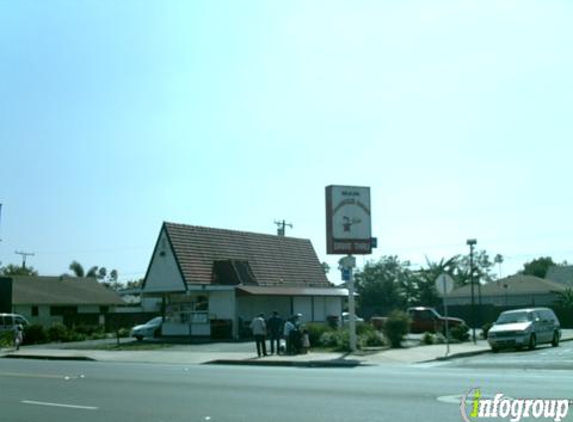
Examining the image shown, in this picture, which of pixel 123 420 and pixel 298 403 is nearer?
pixel 123 420

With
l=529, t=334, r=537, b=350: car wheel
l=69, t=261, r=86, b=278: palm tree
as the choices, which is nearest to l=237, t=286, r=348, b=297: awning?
l=529, t=334, r=537, b=350: car wheel

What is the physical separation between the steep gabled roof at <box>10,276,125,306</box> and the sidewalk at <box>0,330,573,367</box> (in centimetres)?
2392

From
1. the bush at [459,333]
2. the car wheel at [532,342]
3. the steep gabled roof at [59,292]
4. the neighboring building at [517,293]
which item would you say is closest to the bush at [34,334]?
the steep gabled roof at [59,292]

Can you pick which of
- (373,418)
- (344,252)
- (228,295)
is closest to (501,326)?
(344,252)

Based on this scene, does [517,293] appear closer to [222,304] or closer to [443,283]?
[222,304]

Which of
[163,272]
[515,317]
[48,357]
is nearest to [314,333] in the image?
[515,317]

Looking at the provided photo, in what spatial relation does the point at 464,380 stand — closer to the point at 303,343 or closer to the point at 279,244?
the point at 303,343

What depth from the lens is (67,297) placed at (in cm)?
6200

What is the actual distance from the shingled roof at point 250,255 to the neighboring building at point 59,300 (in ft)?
45.2

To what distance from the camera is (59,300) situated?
6053cm

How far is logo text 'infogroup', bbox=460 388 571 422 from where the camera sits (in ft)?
37.3

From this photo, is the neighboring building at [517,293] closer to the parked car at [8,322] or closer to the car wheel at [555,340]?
the car wheel at [555,340]

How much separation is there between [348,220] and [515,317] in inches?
299

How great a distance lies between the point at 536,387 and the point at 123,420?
7.96 m
